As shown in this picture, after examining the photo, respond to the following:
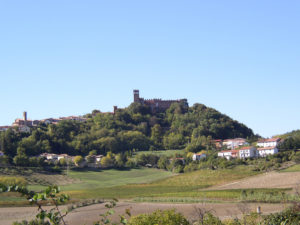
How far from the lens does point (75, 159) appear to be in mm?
103938

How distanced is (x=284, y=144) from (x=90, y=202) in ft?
190

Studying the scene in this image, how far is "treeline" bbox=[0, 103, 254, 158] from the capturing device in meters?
116

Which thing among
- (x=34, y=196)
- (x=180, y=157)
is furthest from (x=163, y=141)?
(x=34, y=196)

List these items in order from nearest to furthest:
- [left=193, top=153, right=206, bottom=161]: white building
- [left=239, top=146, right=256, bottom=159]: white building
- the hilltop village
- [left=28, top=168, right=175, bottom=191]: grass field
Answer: [left=28, top=168, right=175, bottom=191]: grass field, [left=239, top=146, right=256, bottom=159]: white building, the hilltop village, [left=193, top=153, right=206, bottom=161]: white building

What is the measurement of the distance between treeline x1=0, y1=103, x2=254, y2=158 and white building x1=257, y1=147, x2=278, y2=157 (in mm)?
21206

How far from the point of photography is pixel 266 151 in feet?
325

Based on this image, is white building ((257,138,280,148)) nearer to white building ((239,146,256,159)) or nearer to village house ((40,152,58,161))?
white building ((239,146,256,159))

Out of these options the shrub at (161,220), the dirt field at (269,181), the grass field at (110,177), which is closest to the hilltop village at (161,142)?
the grass field at (110,177)

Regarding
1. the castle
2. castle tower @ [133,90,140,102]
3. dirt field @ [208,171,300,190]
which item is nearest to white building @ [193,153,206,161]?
dirt field @ [208,171,300,190]

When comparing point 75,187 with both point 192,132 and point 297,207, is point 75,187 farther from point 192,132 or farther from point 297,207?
point 192,132

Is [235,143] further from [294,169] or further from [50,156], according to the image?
[50,156]

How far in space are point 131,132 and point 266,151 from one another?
46.5 m

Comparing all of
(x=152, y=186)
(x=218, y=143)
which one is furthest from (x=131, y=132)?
(x=152, y=186)

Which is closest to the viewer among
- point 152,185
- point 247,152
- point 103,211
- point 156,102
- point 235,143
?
point 103,211
